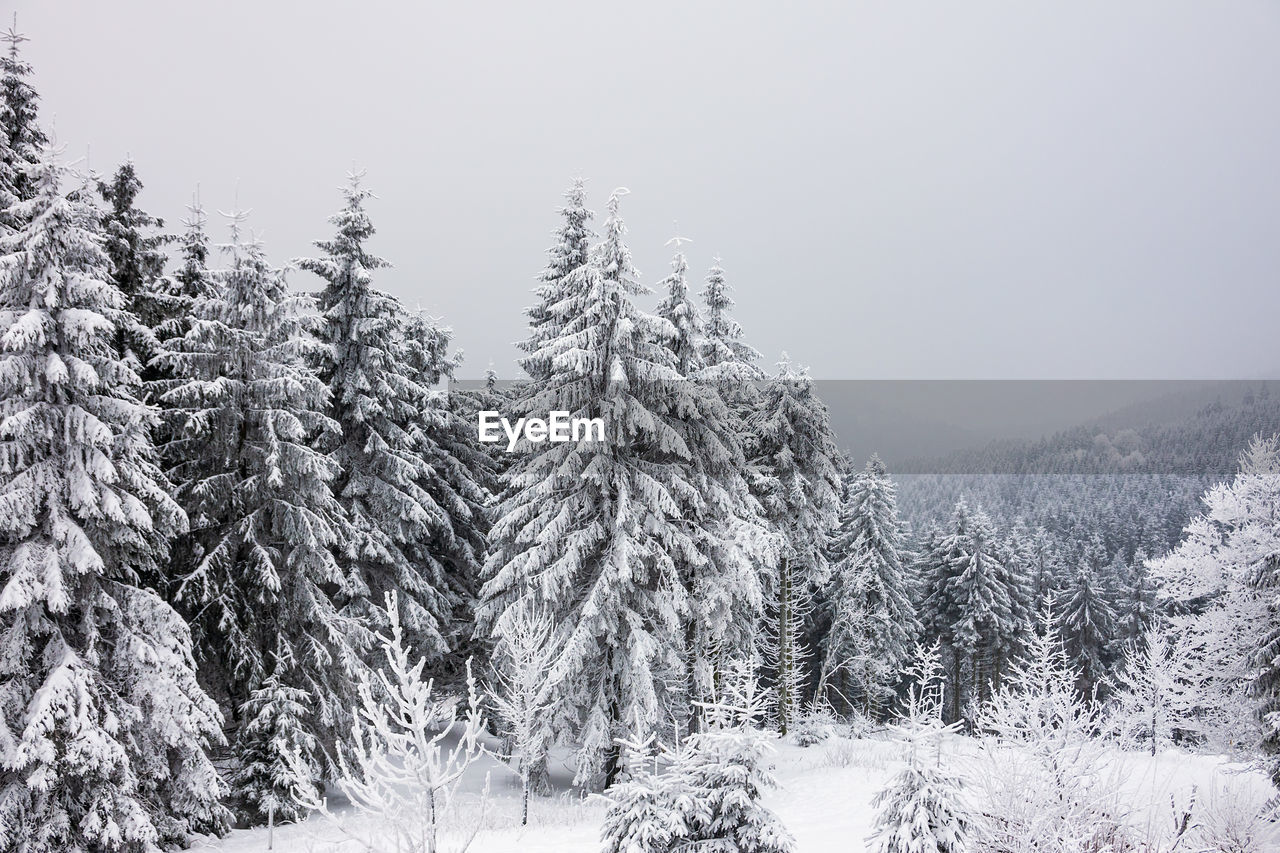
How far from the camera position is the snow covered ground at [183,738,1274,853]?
1117cm

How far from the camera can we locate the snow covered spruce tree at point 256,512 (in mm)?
14234

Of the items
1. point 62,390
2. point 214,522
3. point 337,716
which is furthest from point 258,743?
point 62,390

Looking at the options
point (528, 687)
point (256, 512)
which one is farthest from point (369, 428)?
point (528, 687)

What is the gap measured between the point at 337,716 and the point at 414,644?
4282 mm

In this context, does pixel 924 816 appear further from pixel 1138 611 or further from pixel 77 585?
pixel 1138 611

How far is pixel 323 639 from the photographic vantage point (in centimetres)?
1528

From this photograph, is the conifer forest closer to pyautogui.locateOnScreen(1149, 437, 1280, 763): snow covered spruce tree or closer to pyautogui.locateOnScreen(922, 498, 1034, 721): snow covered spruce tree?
pyautogui.locateOnScreen(1149, 437, 1280, 763): snow covered spruce tree

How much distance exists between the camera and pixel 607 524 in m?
16.0

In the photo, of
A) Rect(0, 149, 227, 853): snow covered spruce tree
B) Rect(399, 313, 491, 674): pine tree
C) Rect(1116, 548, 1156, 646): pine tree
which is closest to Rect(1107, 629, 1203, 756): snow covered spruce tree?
Rect(0, 149, 227, 853): snow covered spruce tree

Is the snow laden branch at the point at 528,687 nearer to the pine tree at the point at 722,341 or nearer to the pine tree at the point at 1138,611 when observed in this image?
the pine tree at the point at 722,341

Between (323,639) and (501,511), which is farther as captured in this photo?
(501,511)

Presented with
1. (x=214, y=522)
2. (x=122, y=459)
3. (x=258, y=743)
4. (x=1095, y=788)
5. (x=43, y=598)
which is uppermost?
(x=122, y=459)

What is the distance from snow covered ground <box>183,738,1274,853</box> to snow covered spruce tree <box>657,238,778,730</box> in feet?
10.5

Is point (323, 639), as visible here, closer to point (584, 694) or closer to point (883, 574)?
point (584, 694)
